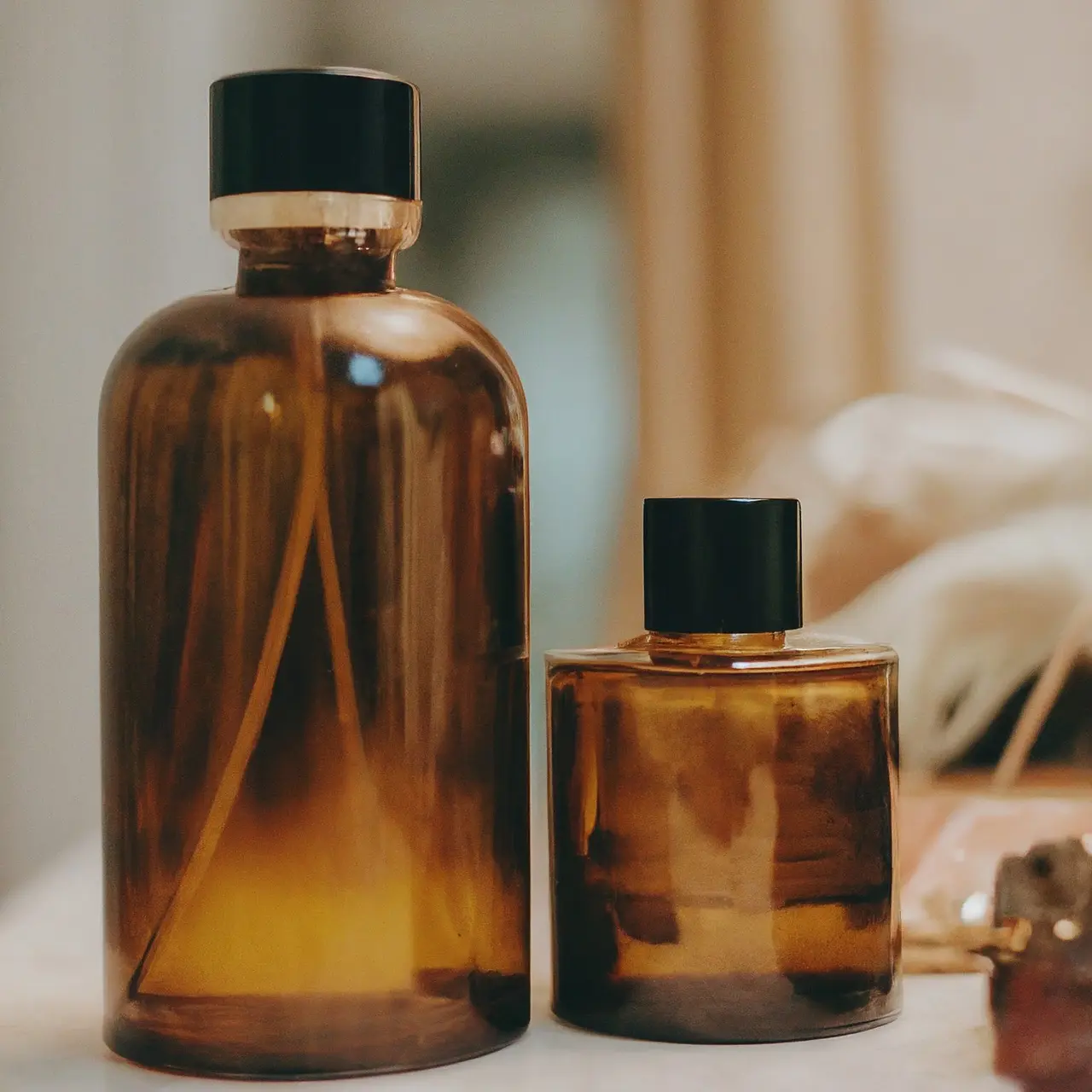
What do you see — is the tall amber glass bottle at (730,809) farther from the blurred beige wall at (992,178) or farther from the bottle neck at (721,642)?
the blurred beige wall at (992,178)

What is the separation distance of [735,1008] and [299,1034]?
131 millimetres

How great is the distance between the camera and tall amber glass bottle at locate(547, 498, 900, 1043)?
1.54 ft

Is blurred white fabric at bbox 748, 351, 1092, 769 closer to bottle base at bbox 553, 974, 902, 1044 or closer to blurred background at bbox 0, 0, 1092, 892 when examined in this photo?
blurred background at bbox 0, 0, 1092, 892

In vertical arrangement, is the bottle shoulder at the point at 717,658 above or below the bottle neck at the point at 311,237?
below

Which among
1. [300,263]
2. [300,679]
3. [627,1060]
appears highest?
[300,263]

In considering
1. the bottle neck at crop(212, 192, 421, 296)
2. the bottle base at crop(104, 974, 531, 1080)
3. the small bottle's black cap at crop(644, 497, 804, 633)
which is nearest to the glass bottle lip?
the bottle neck at crop(212, 192, 421, 296)

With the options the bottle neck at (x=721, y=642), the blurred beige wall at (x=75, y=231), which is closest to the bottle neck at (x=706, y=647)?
the bottle neck at (x=721, y=642)

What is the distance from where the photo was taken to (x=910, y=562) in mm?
649

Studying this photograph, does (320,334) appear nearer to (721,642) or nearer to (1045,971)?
(721,642)

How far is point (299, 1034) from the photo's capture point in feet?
1.42

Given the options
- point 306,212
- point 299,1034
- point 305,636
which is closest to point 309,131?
point 306,212

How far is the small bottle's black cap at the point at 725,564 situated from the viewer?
473 millimetres

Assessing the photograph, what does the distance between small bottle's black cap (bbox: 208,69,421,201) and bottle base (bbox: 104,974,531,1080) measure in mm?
233

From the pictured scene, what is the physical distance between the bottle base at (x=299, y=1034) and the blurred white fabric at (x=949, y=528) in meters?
0.27
